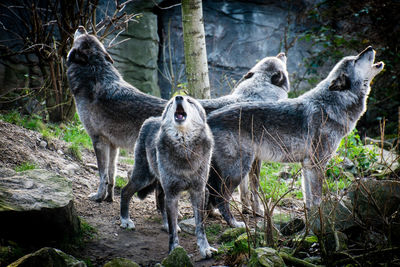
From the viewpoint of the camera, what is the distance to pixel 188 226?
181 inches

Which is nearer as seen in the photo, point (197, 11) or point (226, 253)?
point (226, 253)

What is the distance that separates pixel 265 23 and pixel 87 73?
26.2ft

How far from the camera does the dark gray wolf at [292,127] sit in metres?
4.88

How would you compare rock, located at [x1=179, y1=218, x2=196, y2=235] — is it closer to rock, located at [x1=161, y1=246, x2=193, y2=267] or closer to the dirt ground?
the dirt ground

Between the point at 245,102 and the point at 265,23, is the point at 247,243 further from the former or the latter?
the point at 265,23

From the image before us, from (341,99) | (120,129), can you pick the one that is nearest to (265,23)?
(341,99)

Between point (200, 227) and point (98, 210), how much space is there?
1.59m

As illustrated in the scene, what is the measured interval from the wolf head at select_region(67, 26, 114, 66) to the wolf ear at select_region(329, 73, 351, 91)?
10.5ft

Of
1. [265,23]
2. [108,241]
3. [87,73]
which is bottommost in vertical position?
[108,241]

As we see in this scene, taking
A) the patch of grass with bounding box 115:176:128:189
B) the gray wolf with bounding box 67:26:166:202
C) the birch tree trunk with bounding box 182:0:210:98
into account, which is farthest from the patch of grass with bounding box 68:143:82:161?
the birch tree trunk with bounding box 182:0:210:98

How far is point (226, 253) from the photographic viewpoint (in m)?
3.83

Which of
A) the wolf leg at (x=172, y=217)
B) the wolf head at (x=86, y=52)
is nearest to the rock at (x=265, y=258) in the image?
the wolf leg at (x=172, y=217)

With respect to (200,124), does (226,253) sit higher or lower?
lower

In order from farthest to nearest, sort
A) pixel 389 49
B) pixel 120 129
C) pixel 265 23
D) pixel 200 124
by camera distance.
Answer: pixel 265 23 → pixel 389 49 → pixel 120 129 → pixel 200 124
